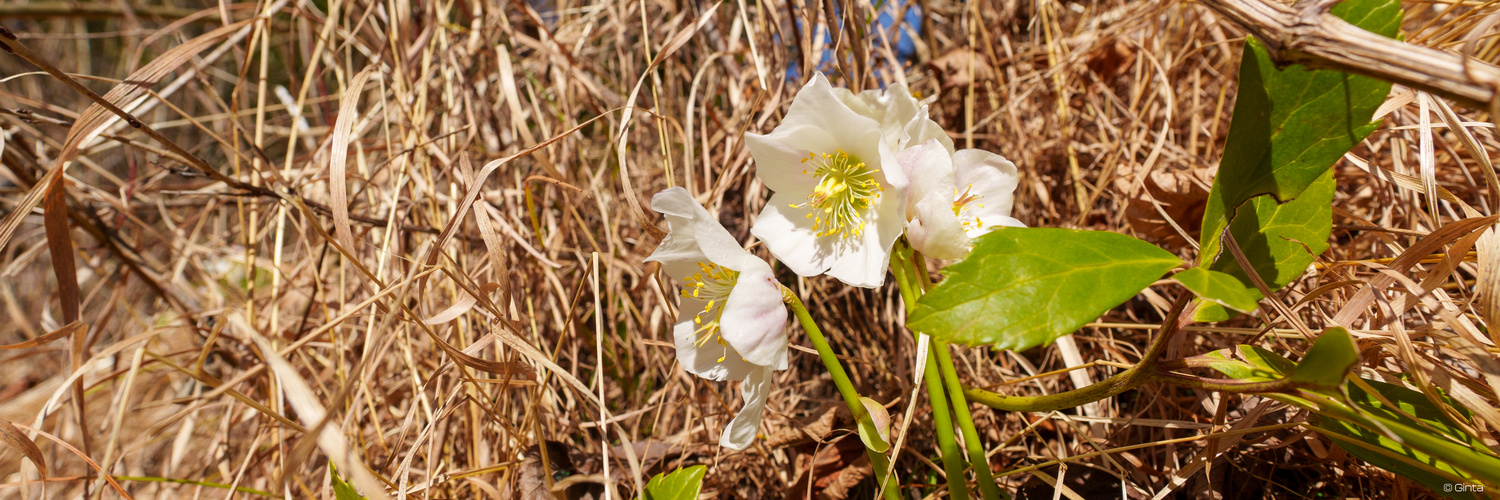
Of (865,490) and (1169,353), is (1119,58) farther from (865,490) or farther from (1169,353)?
(865,490)

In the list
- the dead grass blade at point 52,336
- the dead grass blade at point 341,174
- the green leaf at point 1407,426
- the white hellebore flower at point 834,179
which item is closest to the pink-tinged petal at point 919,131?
the white hellebore flower at point 834,179

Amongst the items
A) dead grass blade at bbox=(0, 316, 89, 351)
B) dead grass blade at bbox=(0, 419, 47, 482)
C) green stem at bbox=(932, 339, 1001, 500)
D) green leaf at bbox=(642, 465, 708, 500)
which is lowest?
green leaf at bbox=(642, 465, 708, 500)

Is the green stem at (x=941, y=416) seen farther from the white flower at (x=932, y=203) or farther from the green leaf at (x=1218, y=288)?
the green leaf at (x=1218, y=288)

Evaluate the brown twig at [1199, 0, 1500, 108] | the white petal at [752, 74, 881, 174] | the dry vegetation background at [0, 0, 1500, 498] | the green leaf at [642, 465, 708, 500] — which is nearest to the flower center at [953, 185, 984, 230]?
the white petal at [752, 74, 881, 174]

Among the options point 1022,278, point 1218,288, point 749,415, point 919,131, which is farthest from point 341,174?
point 1218,288

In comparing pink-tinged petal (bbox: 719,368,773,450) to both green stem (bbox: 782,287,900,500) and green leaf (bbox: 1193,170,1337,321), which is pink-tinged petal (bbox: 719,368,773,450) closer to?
green stem (bbox: 782,287,900,500)

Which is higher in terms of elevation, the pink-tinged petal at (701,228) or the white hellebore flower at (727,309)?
the pink-tinged petal at (701,228)

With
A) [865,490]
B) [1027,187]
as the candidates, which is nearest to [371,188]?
[865,490]
